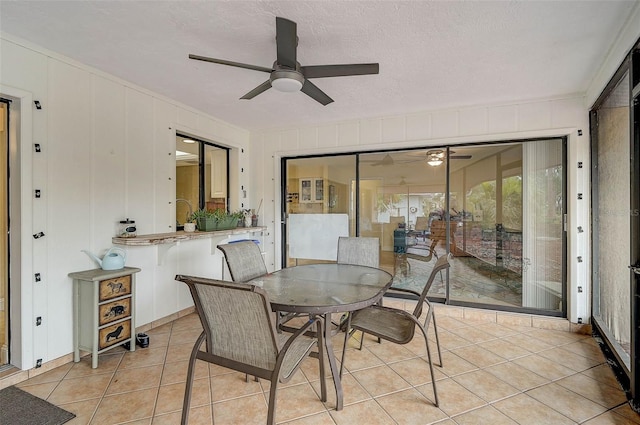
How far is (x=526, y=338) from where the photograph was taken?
3.11 metres

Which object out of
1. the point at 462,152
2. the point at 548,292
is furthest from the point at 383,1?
the point at 548,292

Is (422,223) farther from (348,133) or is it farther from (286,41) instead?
(286,41)

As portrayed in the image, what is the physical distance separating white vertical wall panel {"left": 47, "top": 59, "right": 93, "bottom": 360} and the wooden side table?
0.08 m

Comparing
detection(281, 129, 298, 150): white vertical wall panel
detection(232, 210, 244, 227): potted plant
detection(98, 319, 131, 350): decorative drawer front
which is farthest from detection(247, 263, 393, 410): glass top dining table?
detection(281, 129, 298, 150): white vertical wall panel

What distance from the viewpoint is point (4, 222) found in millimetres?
2357

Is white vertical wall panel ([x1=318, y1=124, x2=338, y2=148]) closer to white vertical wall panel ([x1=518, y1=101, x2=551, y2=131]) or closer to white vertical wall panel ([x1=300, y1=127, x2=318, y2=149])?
white vertical wall panel ([x1=300, y1=127, x2=318, y2=149])

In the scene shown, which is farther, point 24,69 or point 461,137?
point 461,137

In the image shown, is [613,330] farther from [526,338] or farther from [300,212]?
[300,212]

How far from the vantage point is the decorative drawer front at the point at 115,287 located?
2537mm

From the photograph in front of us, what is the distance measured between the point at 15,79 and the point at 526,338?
5.02 m

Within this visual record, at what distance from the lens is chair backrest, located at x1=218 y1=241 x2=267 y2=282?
2.67 metres

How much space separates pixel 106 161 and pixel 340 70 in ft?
7.78

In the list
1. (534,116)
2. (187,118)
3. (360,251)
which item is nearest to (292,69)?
(360,251)

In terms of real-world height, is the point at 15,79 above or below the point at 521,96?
below
